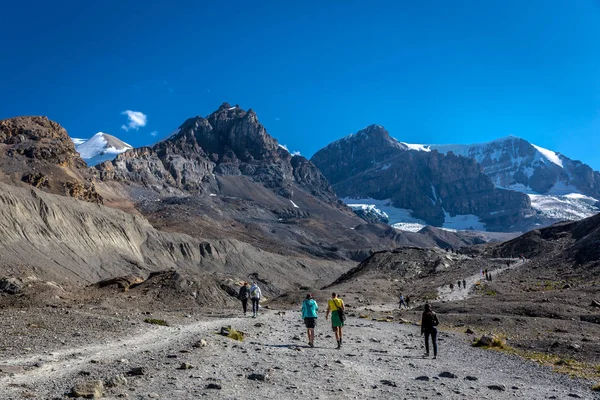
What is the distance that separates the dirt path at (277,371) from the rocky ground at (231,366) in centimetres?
3

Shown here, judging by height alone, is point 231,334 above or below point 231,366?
above

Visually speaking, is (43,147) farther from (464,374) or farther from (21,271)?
(464,374)

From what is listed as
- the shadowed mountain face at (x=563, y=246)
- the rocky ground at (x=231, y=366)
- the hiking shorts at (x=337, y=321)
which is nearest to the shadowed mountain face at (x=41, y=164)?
the shadowed mountain face at (x=563, y=246)

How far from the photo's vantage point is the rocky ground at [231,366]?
11.4m

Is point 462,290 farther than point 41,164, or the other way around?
point 41,164

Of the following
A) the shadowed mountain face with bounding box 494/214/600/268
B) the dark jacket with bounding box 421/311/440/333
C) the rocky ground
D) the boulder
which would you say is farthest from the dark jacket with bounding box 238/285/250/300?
the shadowed mountain face with bounding box 494/214/600/268

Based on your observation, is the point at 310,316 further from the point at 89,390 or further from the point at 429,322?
the point at 89,390

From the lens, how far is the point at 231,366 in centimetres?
1406

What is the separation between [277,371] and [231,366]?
4.34 feet

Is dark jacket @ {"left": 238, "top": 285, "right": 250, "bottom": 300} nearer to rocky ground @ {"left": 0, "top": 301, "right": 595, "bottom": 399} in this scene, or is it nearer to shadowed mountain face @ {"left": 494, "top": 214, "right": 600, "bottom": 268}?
rocky ground @ {"left": 0, "top": 301, "right": 595, "bottom": 399}

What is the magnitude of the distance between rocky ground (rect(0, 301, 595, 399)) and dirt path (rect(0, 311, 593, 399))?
3 cm

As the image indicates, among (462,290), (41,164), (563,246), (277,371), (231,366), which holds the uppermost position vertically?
(41,164)

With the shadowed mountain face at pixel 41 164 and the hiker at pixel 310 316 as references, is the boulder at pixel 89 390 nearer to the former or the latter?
the hiker at pixel 310 316

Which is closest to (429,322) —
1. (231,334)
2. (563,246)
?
(231,334)
